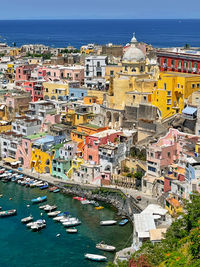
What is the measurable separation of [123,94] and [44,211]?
1737 cm

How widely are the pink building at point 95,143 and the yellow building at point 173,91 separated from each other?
5841 mm

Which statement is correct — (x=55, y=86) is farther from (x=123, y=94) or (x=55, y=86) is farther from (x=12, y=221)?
(x=12, y=221)

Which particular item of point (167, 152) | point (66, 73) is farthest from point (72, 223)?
point (66, 73)

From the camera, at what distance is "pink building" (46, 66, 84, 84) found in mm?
64312

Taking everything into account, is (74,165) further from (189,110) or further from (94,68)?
(94,68)

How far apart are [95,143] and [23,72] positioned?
29.4 metres

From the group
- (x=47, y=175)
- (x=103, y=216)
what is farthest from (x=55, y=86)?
(x=103, y=216)

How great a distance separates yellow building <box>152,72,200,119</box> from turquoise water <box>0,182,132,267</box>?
540 inches

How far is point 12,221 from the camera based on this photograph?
38812 mm

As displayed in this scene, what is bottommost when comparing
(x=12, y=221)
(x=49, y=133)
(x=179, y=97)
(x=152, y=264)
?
(x=12, y=221)

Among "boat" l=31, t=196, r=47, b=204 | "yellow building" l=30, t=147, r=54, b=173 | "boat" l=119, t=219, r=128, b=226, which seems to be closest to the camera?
"boat" l=119, t=219, r=128, b=226

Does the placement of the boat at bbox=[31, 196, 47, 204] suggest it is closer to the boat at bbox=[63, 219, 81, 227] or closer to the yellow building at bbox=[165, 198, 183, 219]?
the boat at bbox=[63, 219, 81, 227]

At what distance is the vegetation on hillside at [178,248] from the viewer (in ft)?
72.3

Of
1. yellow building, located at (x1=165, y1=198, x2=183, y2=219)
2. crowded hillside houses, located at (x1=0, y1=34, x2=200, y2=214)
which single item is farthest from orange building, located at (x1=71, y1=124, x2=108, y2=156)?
yellow building, located at (x1=165, y1=198, x2=183, y2=219)
